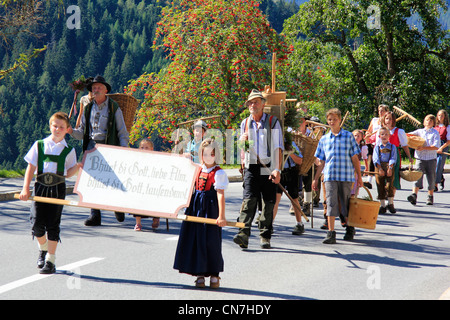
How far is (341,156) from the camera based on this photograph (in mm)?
8555

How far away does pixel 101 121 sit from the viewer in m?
9.23

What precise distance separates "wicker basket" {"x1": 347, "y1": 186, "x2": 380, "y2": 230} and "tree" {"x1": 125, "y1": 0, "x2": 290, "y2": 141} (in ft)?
64.7

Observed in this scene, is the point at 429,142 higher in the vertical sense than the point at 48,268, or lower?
higher

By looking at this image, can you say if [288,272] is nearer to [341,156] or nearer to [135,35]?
[341,156]

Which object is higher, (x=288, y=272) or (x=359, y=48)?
(x=359, y=48)

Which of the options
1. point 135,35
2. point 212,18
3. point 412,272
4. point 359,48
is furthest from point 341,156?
point 135,35

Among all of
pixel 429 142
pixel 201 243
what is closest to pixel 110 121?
pixel 201 243

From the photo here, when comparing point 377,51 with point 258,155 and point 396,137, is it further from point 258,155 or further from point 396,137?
point 258,155

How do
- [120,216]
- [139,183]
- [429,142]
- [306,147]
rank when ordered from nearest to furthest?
[139,183] < [120,216] < [306,147] < [429,142]

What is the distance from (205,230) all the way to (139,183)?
78cm

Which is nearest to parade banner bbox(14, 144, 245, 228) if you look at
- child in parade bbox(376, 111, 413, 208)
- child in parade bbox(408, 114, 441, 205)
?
child in parade bbox(376, 111, 413, 208)

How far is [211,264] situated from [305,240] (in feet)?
10.2

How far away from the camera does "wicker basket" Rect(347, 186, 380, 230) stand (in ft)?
28.7
